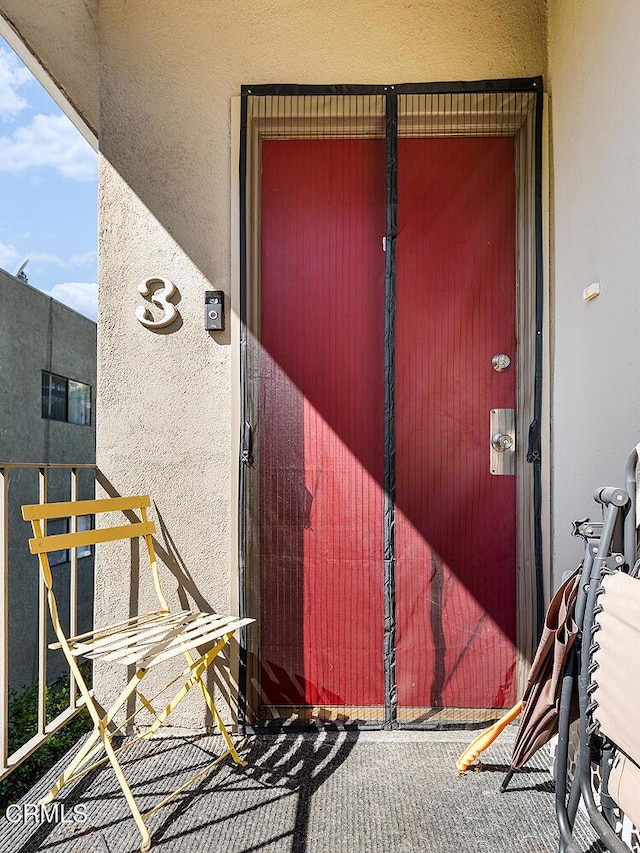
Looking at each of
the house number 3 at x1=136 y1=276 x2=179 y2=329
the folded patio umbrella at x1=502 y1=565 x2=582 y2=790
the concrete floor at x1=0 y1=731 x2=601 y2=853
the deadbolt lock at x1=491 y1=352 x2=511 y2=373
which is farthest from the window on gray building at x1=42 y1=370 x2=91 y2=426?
the folded patio umbrella at x1=502 y1=565 x2=582 y2=790

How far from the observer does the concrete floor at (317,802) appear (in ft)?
6.06

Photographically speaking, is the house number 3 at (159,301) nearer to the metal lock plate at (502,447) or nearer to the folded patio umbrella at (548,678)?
the metal lock plate at (502,447)

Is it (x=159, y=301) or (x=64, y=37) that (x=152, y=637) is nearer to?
(x=159, y=301)

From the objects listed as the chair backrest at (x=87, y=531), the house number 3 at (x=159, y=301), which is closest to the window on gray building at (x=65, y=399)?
the house number 3 at (x=159, y=301)

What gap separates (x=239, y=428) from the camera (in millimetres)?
2562

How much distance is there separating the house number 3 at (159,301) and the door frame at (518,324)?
0.79ft

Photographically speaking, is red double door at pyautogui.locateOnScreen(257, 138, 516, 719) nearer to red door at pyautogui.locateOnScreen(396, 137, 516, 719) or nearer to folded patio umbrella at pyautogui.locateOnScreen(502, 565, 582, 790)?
red door at pyautogui.locateOnScreen(396, 137, 516, 719)

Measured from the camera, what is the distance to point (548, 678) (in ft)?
5.49

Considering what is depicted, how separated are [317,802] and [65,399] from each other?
1209 centimetres

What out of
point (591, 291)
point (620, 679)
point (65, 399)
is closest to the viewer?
point (620, 679)

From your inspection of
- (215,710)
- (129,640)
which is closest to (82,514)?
(129,640)

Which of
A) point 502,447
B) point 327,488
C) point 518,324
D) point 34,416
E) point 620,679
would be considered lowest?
point 620,679

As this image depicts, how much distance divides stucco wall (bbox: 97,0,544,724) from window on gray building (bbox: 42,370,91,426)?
10104mm

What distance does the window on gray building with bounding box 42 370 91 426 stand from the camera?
39.4 feet
